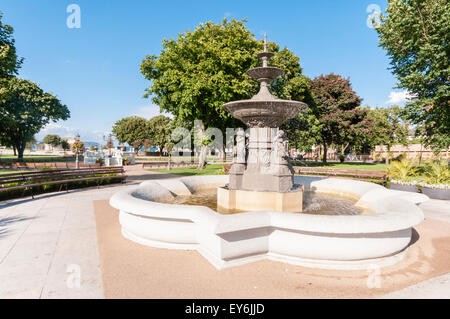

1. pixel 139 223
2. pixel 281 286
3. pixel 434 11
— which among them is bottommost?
pixel 281 286

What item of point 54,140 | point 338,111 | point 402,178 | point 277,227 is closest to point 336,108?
point 338,111

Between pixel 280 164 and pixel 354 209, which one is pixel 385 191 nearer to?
pixel 354 209

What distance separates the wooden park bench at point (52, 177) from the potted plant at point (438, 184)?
17.4m

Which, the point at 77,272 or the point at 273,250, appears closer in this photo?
the point at 77,272

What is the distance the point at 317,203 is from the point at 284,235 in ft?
13.3

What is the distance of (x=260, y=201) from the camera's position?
22.2ft

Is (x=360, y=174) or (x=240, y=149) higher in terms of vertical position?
(x=240, y=149)

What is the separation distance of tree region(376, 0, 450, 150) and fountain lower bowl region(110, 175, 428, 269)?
1669cm

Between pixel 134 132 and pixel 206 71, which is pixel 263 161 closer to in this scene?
pixel 206 71

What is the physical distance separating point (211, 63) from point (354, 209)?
17.3m

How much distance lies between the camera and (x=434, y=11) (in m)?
15.5

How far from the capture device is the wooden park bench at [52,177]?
407 inches
